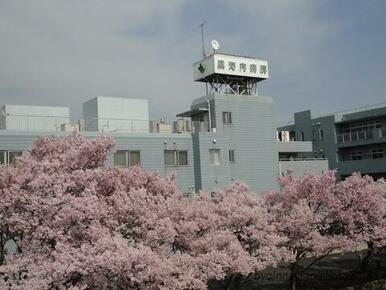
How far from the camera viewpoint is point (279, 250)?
19.4 meters

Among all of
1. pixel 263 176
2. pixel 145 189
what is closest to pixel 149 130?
pixel 263 176

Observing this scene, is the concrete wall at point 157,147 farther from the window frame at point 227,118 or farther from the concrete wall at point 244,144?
the window frame at point 227,118

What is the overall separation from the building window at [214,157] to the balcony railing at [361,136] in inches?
1029

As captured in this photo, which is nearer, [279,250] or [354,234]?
[279,250]

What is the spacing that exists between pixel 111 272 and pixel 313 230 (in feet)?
35.9

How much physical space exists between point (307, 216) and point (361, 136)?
38.4 m

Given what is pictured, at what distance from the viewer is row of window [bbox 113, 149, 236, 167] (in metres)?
31.7

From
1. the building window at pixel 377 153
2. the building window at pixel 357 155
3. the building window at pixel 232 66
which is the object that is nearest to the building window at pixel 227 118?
the building window at pixel 232 66

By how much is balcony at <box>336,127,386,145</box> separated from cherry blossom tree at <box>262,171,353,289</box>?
34608mm

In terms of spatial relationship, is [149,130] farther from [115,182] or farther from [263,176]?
[115,182]

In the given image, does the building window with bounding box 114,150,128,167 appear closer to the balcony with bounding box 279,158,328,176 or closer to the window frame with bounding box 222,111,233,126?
the window frame with bounding box 222,111,233,126

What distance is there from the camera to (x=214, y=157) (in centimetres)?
3575

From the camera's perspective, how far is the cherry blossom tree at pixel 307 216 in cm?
2109

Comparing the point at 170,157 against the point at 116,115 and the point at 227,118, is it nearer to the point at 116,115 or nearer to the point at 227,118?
the point at 116,115
